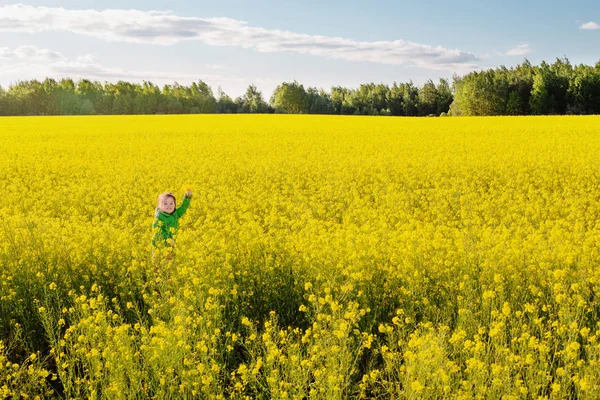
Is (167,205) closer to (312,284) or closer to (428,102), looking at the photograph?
(312,284)

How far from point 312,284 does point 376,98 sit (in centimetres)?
9132

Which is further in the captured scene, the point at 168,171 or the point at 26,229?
the point at 168,171

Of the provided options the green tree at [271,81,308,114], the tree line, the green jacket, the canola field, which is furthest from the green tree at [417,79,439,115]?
the green jacket

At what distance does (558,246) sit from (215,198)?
7.45m

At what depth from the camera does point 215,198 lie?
40.8ft

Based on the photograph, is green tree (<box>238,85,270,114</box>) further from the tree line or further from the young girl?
the young girl

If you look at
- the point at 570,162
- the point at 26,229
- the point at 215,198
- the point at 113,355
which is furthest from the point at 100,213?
the point at 570,162

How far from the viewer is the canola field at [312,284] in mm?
4605

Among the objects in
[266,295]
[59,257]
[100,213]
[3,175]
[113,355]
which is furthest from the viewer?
[3,175]

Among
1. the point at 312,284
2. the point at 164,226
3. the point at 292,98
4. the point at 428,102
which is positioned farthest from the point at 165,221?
A: the point at 428,102

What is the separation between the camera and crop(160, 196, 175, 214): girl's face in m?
7.51

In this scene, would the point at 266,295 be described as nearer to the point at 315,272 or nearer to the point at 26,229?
the point at 315,272

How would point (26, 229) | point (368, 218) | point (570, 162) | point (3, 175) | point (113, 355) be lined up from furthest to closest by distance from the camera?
point (3, 175) → point (570, 162) → point (368, 218) → point (26, 229) → point (113, 355)

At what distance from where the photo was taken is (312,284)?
21.9 ft
